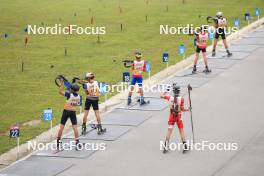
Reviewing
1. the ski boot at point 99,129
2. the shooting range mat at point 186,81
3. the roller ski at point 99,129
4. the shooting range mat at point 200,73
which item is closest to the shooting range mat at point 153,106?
the shooting range mat at point 186,81

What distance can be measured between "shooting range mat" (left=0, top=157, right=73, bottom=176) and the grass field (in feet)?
5.74

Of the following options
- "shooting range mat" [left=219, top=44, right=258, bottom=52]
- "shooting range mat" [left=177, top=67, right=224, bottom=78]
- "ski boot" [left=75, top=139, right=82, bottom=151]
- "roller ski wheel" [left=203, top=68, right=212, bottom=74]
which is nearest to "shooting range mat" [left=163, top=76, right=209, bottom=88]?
"shooting range mat" [left=177, top=67, right=224, bottom=78]

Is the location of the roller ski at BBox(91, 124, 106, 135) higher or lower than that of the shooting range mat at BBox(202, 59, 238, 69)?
lower

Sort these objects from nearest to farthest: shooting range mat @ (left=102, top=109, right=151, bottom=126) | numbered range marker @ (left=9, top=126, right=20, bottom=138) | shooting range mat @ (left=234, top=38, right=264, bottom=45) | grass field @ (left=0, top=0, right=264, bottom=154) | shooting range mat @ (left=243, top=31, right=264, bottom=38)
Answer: numbered range marker @ (left=9, top=126, right=20, bottom=138), shooting range mat @ (left=102, top=109, right=151, bottom=126), grass field @ (left=0, top=0, right=264, bottom=154), shooting range mat @ (left=234, top=38, right=264, bottom=45), shooting range mat @ (left=243, top=31, right=264, bottom=38)

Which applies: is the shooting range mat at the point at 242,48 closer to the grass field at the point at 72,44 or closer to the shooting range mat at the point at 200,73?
the grass field at the point at 72,44

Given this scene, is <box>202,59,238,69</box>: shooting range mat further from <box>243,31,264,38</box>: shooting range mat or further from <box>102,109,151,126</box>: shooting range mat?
<box>102,109,151,126</box>: shooting range mat

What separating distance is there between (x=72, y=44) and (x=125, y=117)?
15.0 m

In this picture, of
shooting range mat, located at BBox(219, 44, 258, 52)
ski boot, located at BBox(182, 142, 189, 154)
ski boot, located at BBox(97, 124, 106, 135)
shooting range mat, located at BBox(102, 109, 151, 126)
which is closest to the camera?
ski boot, located at BBox(182, 142, 189, 154)

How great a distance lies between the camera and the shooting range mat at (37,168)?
72.5 feet

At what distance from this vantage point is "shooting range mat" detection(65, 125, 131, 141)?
83.5 feet

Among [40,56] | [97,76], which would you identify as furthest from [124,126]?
[40,56]

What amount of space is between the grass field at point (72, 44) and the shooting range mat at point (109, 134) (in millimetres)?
1860

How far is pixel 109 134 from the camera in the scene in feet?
85.3

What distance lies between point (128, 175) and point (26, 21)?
97.7 feet
